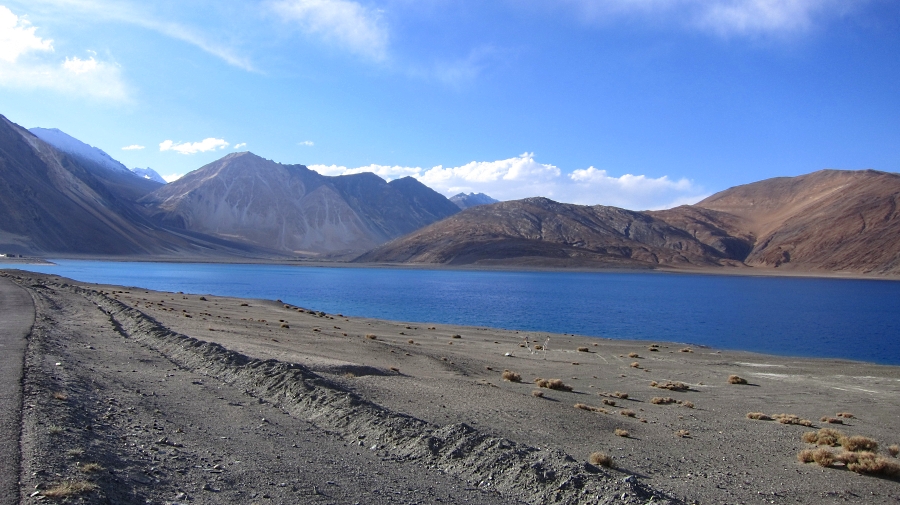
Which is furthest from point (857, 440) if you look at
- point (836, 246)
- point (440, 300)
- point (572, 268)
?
point (836, 246)

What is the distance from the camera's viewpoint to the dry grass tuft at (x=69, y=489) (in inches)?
243

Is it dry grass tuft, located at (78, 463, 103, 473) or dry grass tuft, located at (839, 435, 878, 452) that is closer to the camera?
dry grass tuft, located at (78, 463, 103, 473)

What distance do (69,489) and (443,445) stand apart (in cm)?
476

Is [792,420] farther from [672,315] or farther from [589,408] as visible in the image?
[672,315]

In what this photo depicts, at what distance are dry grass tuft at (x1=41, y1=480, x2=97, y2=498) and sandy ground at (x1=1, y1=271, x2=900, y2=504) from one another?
4.2 inches

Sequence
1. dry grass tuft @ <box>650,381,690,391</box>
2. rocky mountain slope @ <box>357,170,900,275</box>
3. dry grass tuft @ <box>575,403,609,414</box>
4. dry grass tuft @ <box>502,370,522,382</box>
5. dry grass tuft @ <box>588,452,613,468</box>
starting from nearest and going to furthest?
dry grass tuft @ <box>588,452,613,468</box> → dry grass tuft @ <box>575,403,609,414</box> → dry grass tuft @ <box>502,370,522,382</box> → dry grass tuft @ <box>650,381,690,391</box> → rocky mountain slope @ <box>357,170,900,275</box>

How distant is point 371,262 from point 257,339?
167 m

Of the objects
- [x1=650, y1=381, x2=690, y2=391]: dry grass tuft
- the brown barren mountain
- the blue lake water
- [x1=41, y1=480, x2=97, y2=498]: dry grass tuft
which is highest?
the brown barren mountain

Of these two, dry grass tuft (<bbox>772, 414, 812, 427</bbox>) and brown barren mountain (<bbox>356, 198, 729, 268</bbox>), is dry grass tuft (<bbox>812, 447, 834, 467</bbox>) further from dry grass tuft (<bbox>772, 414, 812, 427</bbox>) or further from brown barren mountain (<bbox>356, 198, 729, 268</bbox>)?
brown barren mountain (<bbox>356, 198, 729, 268</bbox>)

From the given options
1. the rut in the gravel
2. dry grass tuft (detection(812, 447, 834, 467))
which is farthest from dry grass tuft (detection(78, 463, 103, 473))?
dry grass tuft (detection(812, 447, 834, 467))

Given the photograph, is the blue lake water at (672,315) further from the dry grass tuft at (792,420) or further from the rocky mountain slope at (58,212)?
the rocky mountain slope at (58,212)

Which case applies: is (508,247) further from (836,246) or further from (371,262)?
(836,246)

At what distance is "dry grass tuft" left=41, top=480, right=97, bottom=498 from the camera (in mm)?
6176

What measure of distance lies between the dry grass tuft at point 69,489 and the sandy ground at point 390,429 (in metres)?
0.11
